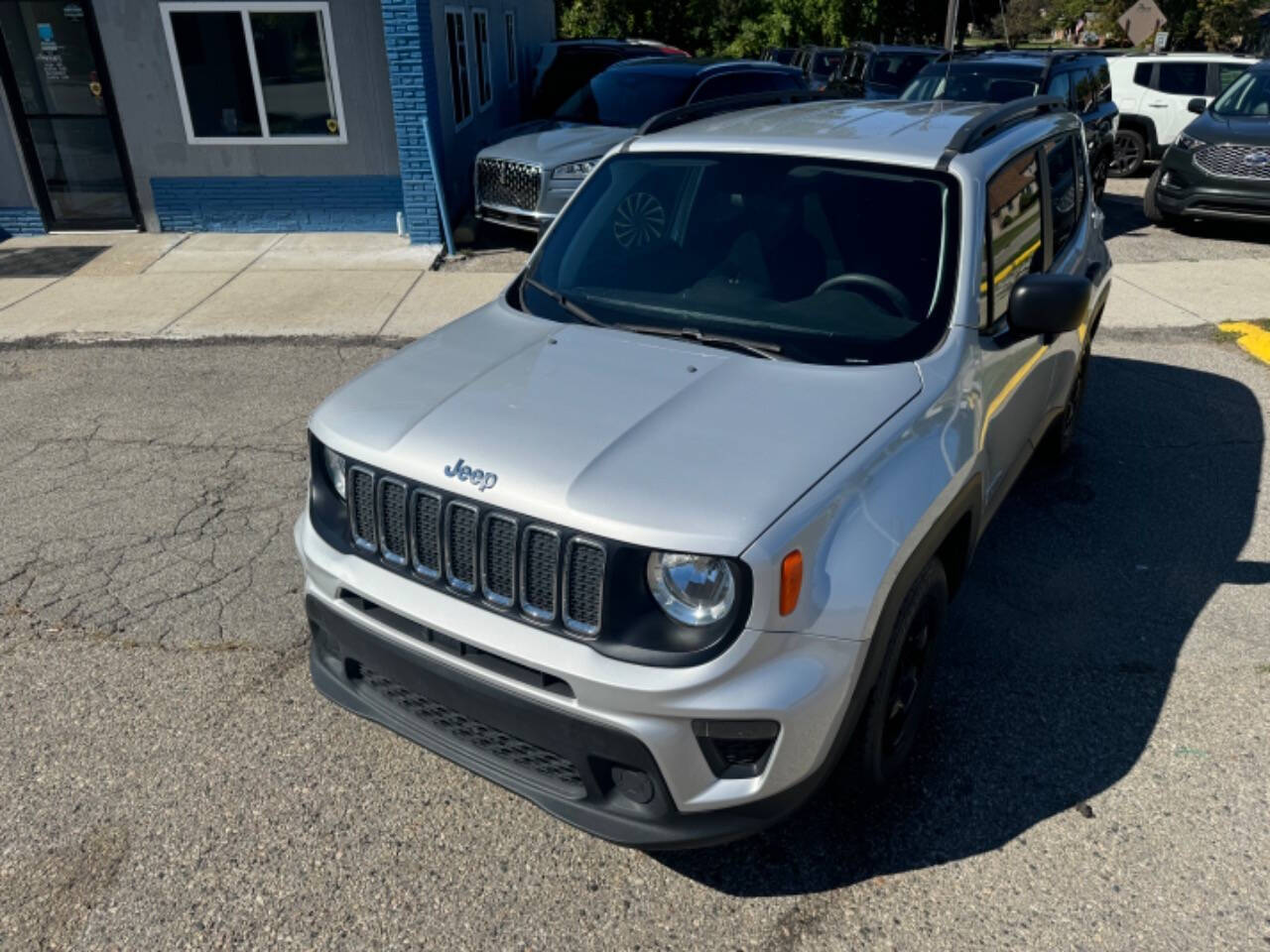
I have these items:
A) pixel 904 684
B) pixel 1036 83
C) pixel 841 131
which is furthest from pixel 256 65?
pixel 904 684

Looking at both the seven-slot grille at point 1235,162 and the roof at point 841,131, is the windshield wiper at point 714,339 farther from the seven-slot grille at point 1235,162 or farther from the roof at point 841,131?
the seven-slot grille at point 1235,162

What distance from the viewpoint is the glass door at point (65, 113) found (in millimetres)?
10086

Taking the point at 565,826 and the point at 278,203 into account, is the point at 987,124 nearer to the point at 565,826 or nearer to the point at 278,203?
the point at 565,826

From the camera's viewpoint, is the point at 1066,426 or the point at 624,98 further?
the point at 624,98

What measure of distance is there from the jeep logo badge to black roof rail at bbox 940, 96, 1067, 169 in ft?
6.24

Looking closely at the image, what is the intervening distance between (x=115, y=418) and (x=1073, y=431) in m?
5.71

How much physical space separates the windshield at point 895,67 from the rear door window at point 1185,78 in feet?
16.9

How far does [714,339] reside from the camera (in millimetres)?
3123

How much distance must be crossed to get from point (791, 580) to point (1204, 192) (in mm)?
10270

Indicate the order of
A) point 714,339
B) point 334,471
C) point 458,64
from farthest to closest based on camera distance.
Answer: point 458,64
point 714,339
point 334,471

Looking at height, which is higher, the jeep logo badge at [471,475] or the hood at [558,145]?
the jeep logo badge at [471,475]

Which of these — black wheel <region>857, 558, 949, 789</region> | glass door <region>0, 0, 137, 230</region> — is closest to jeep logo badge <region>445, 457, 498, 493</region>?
black wheel <region>857, 558, 949, 789</region>

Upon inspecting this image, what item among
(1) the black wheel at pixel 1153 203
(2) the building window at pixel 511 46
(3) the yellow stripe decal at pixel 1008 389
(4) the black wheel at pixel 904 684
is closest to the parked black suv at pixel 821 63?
(2) the building window at pixel 511 46

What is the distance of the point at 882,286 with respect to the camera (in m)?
3.22
